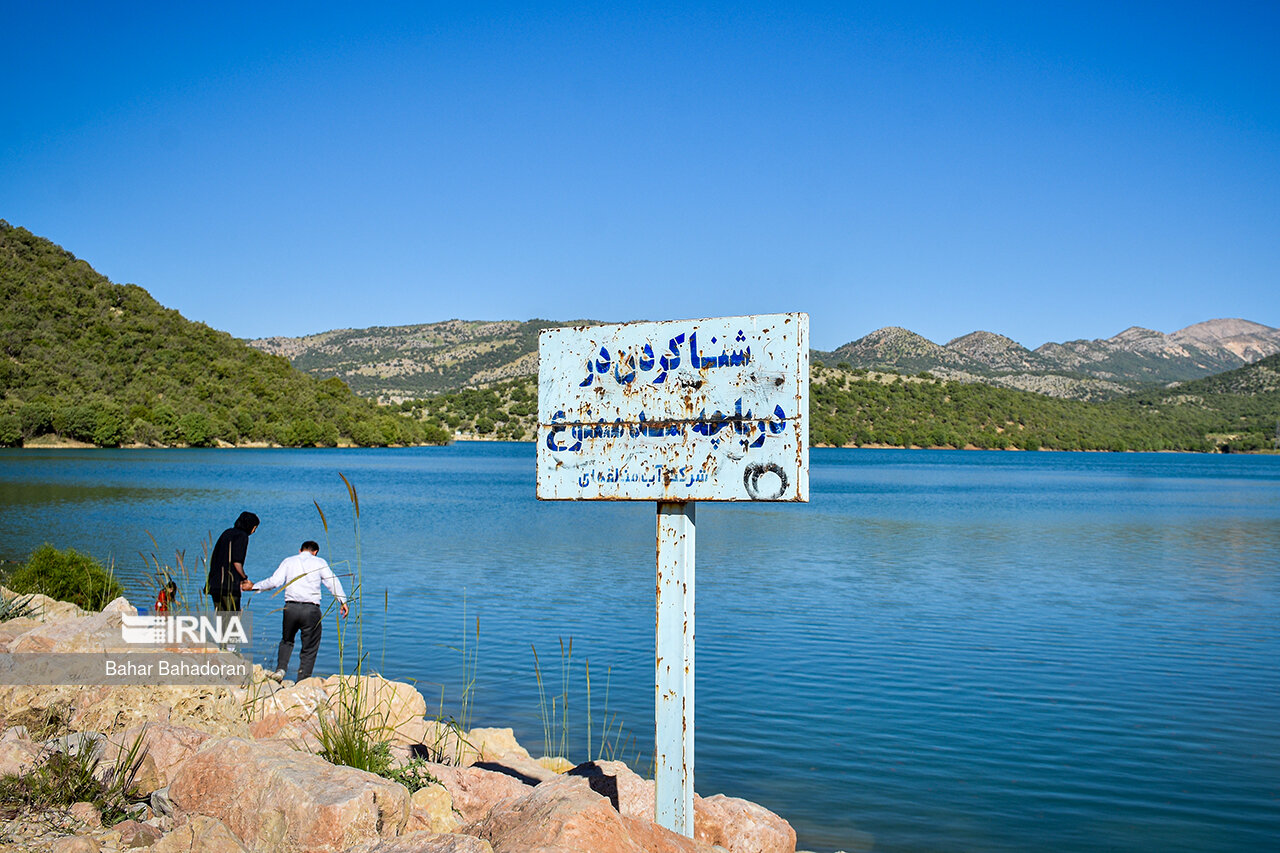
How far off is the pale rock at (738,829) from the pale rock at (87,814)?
3031 mm

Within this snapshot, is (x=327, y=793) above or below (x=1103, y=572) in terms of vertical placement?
above

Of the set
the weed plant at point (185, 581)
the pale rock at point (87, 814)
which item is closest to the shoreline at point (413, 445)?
the weed plant at point (185, 581)

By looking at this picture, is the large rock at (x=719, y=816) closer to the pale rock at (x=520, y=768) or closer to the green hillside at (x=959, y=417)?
the pale rock at (x=520, y=768)

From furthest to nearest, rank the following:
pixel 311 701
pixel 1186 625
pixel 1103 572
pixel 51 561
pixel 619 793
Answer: pixel 1103 572
pixel 1186 625
pixel 51 561
pixel 311 701
pixel 619 793

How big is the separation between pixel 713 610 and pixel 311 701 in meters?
10.2

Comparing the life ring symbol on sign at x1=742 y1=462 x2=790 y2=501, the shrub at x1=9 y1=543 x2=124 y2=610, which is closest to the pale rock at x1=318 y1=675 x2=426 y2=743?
the life ring symbol on sign at x1=742 y1=462 x2=790 y2=501

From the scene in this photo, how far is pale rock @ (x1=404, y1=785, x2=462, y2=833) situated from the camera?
480cm

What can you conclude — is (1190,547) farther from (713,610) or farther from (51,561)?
(51,561)

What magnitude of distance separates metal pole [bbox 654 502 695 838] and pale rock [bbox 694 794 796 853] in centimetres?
97

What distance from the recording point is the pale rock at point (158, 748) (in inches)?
197

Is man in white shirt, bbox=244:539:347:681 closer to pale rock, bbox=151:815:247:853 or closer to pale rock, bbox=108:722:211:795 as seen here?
pale rock, bbox=108:722:211:795

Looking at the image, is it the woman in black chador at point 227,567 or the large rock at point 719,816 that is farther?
the woman in black chador at point 227,567

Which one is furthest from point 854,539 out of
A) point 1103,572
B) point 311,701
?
point 311,701

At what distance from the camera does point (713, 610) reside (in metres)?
16.7
